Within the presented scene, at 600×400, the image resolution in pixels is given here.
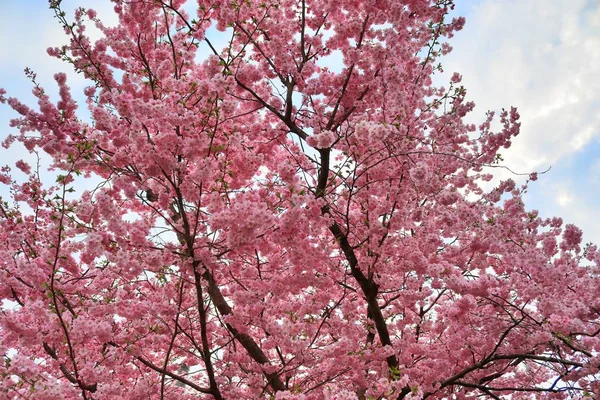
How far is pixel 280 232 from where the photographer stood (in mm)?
5461

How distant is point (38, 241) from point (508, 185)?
280 inches

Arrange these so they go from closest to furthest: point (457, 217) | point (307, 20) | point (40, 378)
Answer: point (40, 378)
point (457, 217)
point (307, 20)

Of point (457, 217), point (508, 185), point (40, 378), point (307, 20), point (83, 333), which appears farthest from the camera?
point (307, 20)

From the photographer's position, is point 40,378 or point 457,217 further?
point 457,217

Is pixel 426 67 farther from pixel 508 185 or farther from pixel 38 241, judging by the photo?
pixel 38 241

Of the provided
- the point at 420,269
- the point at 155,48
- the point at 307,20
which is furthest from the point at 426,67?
the point at 155,48

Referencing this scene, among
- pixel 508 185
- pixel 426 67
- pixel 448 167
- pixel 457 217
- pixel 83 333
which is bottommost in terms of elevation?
pixel 83 333

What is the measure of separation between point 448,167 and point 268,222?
3781 millimetres

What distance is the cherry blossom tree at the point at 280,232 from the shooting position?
16.2 ft

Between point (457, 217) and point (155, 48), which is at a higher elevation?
point (155, 48)

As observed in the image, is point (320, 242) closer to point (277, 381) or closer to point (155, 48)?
point (277, 381)

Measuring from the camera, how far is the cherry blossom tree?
4.93 meters

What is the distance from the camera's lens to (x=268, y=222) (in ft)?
15.9

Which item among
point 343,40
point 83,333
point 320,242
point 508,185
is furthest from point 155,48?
point 508,185
